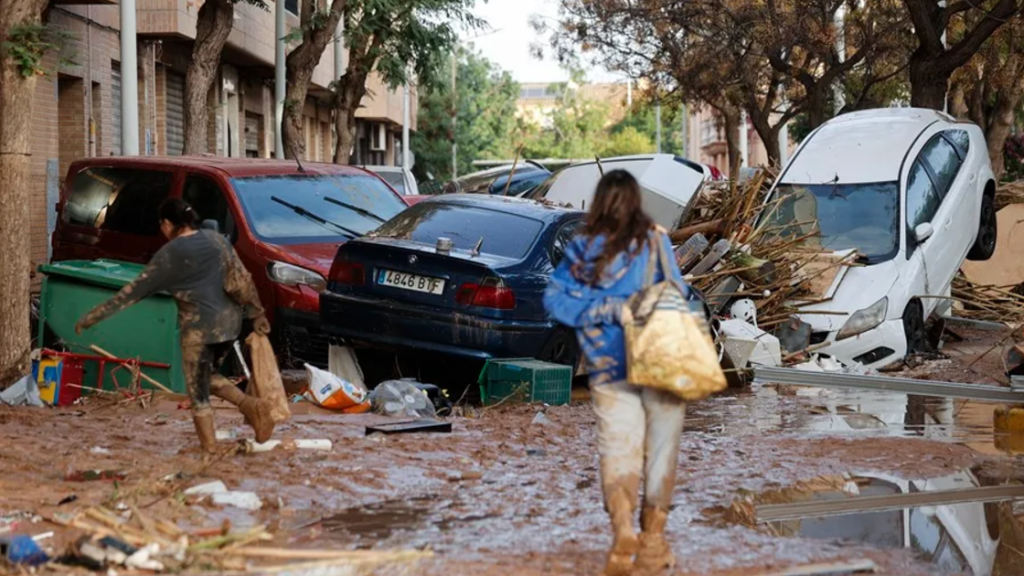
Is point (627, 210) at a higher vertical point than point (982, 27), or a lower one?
lower

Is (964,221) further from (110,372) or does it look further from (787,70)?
(787,70)

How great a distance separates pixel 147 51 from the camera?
91.9ft

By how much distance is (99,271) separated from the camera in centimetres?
1164

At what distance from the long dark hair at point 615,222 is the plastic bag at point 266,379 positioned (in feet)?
9.46

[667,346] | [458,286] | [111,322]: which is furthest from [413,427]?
[667,346]

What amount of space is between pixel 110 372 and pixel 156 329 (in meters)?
0.48

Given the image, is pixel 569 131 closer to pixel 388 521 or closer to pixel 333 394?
pixel 333 394

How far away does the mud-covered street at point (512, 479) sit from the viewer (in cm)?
645

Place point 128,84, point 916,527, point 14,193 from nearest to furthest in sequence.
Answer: point 916,527 < point 14,193 < point 128,84

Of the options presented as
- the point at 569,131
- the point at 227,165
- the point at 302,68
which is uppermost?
the point at 569,131

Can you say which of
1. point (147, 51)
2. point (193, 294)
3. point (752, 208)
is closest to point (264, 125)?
point (147, 51)

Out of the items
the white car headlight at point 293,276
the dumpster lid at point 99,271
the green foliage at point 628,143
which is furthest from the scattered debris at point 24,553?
the green foliage at point 628,143

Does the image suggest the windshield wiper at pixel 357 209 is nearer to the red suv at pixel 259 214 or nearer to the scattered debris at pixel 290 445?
the red suv at pixel 259 214

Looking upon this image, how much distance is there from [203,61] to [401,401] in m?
12.4
